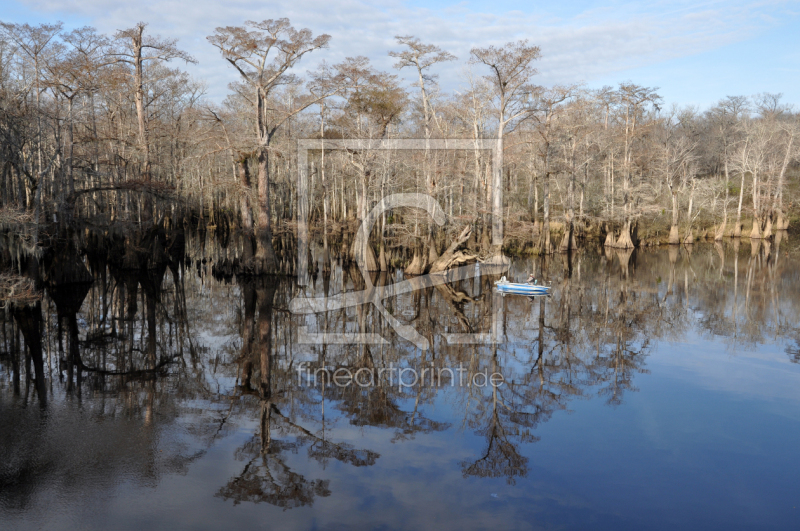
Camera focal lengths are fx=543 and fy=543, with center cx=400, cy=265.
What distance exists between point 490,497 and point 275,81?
835 inches

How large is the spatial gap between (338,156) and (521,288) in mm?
17307

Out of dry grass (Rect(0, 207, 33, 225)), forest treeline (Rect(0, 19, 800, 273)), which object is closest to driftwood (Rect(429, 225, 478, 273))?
forest treeline (Rect(0, 19, 800, 273))

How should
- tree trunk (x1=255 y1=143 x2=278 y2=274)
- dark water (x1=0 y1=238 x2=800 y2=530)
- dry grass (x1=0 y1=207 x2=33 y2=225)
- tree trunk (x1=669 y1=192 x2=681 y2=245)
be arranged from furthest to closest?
tree trunk (x1=669 y1=192 x2=681 y2=245)
tree trunk (x1=255 y1=143 x2=278 y2=274)
dry grass (x1=0 y1=207 x2=33 y2=225)
dark water (x1=0 y1=238 x2=800 y2=530)

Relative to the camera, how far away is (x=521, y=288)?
20.9 meters

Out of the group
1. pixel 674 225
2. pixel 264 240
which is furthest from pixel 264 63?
pixel 674 225

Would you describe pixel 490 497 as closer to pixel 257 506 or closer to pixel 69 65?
pixel 257 506

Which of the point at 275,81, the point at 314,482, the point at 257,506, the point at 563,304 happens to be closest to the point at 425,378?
the point at 314,482

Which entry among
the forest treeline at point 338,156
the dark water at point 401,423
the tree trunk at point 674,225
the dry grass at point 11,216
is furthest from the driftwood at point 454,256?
the tree trunk at point 674,225

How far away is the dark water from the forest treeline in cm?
655

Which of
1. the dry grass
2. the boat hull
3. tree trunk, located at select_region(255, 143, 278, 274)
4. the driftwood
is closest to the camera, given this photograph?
the dry grass

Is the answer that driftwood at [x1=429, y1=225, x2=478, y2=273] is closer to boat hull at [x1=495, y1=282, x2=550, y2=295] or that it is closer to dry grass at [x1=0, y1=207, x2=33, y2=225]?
boat hull at [x1=495, y1=282, x2=550, y2=295]

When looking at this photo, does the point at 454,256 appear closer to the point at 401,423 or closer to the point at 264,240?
the point at 264,240

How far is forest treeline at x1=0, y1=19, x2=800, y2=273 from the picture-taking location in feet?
73.7

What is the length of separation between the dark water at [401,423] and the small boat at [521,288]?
9.35 ft
